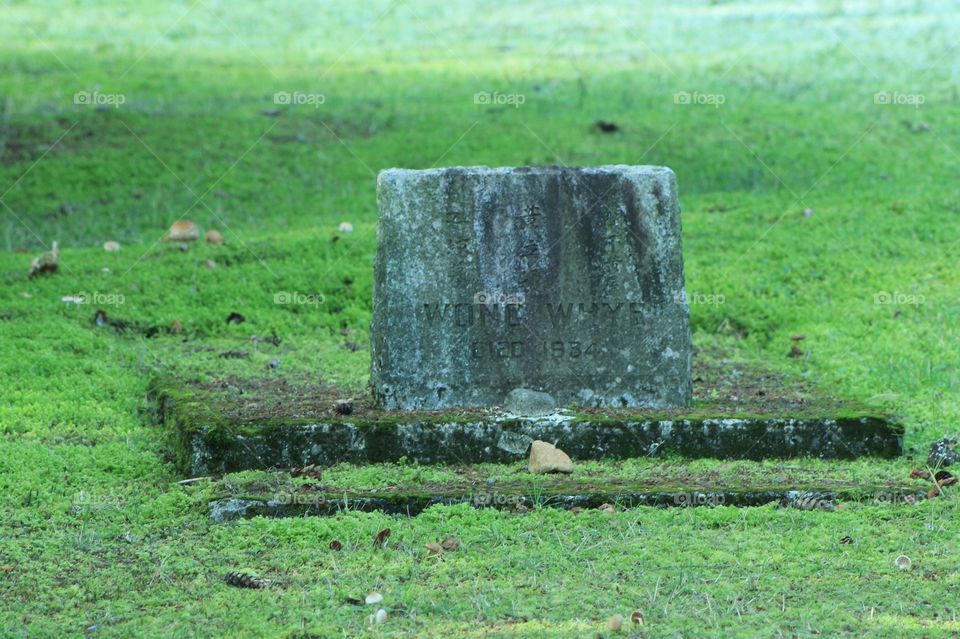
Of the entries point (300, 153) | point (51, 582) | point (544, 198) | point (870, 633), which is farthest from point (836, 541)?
point (300, 153)

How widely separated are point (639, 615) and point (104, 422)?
3715mm

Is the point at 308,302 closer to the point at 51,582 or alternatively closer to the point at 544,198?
the point at 544,198

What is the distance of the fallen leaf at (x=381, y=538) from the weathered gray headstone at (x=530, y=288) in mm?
1605

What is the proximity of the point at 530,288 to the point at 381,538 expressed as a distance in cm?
204

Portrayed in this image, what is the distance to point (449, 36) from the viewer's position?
66.5 ft

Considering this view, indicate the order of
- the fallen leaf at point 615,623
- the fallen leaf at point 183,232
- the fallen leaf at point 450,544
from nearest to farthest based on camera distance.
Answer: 1. the fallen leaf at point 615,623
2. the fallen leaf at point 450,544
3. the fallen leaf at point 183,232

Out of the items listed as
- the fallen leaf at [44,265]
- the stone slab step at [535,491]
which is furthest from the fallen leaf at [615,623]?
the fallen leaf at [44,265]

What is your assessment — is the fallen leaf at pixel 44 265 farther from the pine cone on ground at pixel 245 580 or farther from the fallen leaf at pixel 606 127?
the fallen leaf at pixel 606 127

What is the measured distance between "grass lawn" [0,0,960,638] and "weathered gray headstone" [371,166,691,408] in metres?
0.75

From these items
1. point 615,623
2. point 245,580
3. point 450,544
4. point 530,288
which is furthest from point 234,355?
point 615,623

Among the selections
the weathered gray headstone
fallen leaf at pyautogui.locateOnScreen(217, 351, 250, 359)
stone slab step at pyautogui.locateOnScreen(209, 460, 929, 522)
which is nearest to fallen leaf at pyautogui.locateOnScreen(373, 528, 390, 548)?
stone slab step at pyautogui.locateOnScreen(209, 460, 929, 522)

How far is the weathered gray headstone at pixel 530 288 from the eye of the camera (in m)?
6.74

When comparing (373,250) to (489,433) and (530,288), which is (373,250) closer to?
(530,288)

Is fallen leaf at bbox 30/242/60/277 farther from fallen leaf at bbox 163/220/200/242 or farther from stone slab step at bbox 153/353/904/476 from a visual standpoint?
stone slab step at bbox 153/353/904/476
